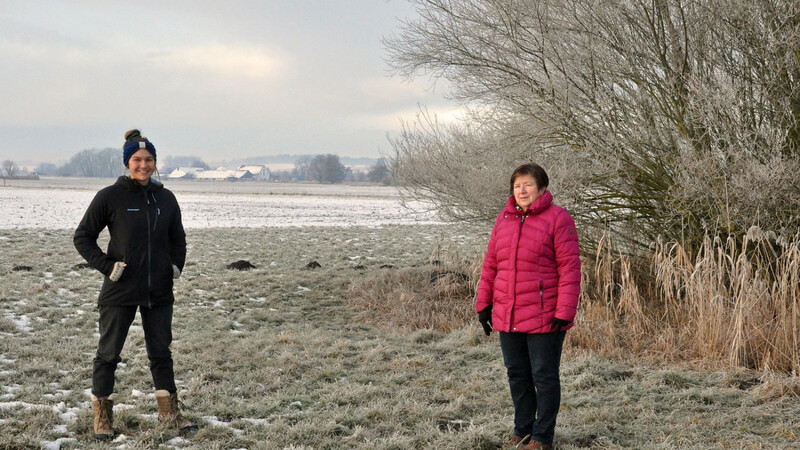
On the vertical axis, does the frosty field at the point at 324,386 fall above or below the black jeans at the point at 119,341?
below

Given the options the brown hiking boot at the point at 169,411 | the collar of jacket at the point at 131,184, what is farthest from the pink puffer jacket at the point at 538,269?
the collar of jacket at the point at 131,184

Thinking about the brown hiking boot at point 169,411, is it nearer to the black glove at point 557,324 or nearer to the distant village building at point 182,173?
the black glove at point 557,324

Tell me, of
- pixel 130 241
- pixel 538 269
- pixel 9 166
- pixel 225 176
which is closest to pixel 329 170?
pixel 225 176

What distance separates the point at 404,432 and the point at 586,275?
153 inches

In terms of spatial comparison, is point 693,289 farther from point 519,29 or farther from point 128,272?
point 128,272

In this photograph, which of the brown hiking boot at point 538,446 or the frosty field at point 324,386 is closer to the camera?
the brown hiking boot at point 538,446

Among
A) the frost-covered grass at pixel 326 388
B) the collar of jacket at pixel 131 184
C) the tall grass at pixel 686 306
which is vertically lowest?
the frost-covered grass at pixel 326 388

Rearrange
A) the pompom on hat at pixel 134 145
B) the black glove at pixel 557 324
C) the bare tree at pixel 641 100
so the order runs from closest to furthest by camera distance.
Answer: the black glove at pixel 557 324, the pompom on hat at pixel 134 145, the bare tree at pixel 641 100

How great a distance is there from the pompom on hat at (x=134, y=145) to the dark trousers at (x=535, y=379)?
258cm

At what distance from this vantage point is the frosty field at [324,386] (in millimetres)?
3934

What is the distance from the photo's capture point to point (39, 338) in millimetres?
6340

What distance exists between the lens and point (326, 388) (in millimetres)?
5047

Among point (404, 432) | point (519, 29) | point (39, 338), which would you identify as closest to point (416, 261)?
point (519, 29)

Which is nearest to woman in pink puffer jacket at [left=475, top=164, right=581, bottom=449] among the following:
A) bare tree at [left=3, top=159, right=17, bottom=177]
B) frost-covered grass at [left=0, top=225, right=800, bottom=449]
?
frost-covered grass at [left=0, top=225, right=800, bottom=449]
